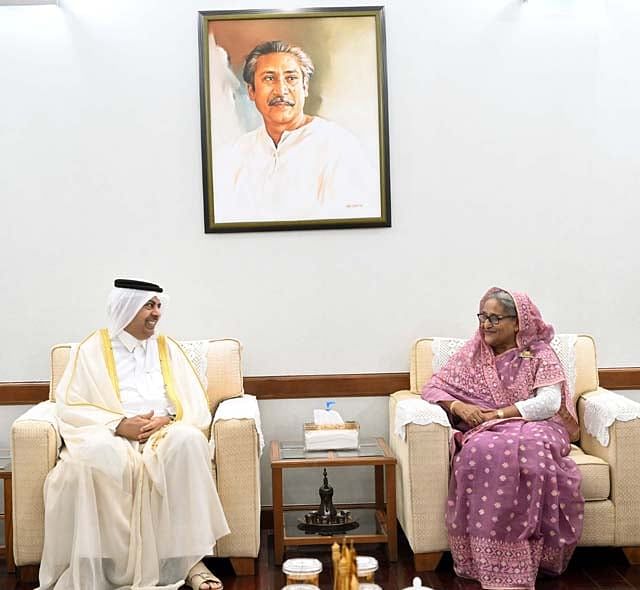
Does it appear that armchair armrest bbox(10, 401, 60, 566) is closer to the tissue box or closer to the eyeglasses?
the tissue box

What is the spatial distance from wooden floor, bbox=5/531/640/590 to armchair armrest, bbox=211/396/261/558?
14 cm

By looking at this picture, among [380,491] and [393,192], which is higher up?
[393,192]

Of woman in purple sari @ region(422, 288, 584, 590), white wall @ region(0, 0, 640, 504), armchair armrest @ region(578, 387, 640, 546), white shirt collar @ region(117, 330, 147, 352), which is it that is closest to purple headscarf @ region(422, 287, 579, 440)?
woman in purple sari @ region(422, 288, 584, 590)

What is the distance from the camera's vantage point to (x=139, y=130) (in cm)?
468

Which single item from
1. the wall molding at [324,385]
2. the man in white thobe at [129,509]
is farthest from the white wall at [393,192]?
the man in white thobe at [129,509]

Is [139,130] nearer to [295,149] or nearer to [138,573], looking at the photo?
[295,149]

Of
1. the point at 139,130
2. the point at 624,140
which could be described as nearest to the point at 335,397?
the point at 139,130

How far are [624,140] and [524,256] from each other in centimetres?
80

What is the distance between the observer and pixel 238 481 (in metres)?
3.90

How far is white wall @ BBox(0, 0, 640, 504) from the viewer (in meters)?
4.67

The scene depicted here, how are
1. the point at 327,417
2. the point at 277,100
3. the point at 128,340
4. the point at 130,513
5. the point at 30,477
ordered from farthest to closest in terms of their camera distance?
1. the point at 277,100
2. the point at 327,417
3. the point at 128,340
4. the point at 30,477
5. the point at 130,513

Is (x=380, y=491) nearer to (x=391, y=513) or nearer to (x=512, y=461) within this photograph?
(x=391, y=513)

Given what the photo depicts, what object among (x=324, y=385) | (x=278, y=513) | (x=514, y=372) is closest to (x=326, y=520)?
(x=278, y=513)

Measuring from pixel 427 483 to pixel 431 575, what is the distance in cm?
39
